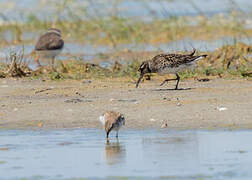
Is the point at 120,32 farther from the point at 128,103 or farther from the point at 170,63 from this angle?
the point at 128,103

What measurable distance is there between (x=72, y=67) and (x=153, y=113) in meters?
4.54

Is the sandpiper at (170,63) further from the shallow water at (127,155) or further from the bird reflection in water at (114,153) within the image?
the bird reflection in water at (114,153)

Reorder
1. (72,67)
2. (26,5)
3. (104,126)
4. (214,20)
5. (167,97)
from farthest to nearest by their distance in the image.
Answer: (26,5) → (214,20) → (72,67) → (167,97) → (104,126)

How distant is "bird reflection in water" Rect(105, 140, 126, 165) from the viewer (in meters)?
7.78

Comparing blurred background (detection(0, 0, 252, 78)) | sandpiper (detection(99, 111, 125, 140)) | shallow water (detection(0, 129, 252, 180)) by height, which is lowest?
shallow water (detection(0, 129, 252, 180))

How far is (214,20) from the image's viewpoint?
23.8 m

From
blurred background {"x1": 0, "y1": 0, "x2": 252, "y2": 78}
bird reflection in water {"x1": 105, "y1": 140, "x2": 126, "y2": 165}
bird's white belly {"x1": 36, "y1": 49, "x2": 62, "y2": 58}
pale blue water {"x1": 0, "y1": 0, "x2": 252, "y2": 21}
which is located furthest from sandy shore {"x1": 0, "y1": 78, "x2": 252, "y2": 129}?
pale blue water {"x1": 0, "y1": 0, "x2": 252, "y2": 21}

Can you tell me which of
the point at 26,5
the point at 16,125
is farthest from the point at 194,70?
the point at 26,5

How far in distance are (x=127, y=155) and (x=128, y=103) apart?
125 inches

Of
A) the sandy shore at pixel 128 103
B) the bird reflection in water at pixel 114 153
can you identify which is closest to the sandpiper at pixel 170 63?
the sandy shore at pixel 128 103

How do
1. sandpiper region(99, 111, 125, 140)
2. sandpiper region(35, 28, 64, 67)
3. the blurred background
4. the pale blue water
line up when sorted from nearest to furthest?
sandpiper region(99, 111, 125, 140) < sandpiper region(35, 28, 64, 67) < the blurred background < the pale blue water

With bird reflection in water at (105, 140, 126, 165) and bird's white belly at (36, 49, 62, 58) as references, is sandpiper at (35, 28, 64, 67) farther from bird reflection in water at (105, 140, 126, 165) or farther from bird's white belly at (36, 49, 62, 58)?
bird reflection in water at (105, 140, 126, 165)

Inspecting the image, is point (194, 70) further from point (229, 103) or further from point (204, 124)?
point (204, 124)

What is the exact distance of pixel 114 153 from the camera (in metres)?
8.16
